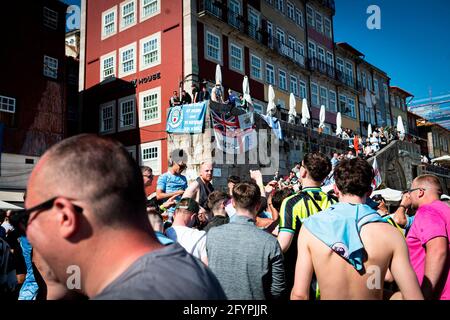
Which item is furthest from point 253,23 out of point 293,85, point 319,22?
point 319,22

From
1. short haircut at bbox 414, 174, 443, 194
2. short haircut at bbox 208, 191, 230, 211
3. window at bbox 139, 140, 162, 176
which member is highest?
window at bbox 139, 140, 162, 176

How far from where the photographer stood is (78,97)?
944 inches

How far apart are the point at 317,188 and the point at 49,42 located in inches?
821

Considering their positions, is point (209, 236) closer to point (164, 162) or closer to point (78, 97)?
point (164, 162)

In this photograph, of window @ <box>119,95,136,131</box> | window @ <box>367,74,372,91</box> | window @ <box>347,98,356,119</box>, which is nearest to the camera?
window @ <box>119,95,136,131</box>

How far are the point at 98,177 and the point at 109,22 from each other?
24155 mm

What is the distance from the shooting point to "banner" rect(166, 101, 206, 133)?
13922 millimetres

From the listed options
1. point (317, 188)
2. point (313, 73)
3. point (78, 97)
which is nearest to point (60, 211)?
point (317, 188)

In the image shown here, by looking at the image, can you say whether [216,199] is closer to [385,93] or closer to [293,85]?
[293,85]

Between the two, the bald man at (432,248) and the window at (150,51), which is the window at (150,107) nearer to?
the window at (150,51)

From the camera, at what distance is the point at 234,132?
1472 centimetres

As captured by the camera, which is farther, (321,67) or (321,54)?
(321,54)

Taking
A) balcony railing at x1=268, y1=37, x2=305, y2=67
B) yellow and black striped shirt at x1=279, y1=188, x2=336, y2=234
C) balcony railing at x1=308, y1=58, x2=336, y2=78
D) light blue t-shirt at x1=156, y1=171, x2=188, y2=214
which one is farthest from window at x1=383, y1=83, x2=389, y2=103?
yellow and black striped shirt at x1=279, y1=188, x2=336, y2=234

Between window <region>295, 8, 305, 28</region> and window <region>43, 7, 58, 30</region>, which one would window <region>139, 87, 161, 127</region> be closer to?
window <region>43, 7, 58, 30</region>
